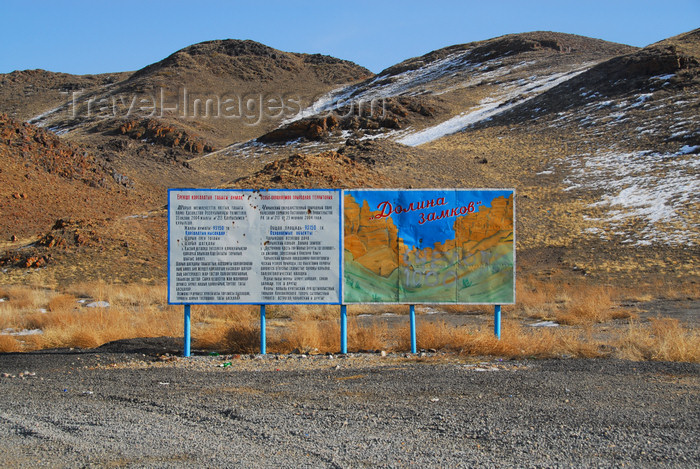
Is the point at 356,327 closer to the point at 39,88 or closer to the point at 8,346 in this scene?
the point at 8,346

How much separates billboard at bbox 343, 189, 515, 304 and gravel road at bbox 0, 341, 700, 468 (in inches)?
43.7

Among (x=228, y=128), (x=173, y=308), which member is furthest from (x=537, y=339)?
(x=228, y=128)

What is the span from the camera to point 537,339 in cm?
1031

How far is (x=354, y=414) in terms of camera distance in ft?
20.6

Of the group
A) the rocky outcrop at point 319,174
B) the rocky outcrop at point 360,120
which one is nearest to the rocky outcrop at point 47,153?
the rocky outcrop at point 319,174

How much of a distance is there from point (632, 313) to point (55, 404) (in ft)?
49.5

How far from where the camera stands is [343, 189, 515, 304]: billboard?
978 centimetres

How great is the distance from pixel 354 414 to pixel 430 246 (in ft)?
13.5

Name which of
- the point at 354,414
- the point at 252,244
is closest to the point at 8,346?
the point at 252,244

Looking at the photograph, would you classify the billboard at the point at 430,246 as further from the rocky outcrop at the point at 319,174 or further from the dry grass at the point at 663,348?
the rocky outcrop at the point at 319,174

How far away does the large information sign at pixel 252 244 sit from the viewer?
31.7 ft

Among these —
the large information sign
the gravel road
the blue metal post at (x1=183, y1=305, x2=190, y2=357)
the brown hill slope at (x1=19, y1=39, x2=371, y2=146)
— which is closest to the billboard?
the large information sign

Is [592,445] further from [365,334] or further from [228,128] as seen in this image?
[228,128]

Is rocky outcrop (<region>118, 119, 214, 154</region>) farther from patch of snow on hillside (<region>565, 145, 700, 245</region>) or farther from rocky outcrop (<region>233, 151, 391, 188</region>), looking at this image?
patch of snow on hillside (<region>565, 145, 700, 245</region>)
